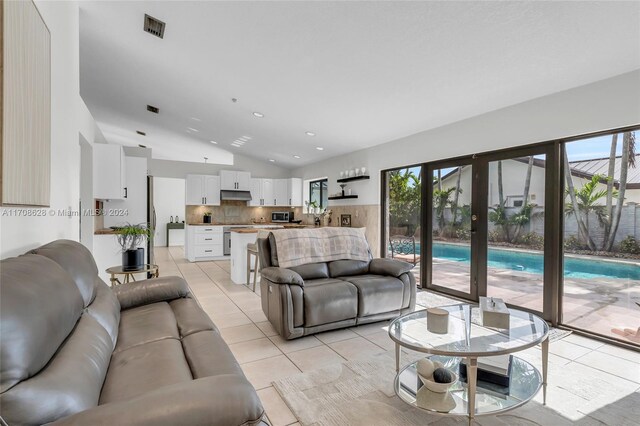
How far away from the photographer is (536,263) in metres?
3.48

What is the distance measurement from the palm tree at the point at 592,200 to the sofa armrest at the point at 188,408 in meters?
3.61

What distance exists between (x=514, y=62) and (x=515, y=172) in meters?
1.36

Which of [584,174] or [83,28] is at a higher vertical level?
[83,28]

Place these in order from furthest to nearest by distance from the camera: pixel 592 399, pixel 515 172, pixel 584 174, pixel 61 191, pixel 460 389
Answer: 1. pixel 515 172
2. pixel 584 174
3. pixel 61 191
4. pixel 592 399
5. pixel 460 389

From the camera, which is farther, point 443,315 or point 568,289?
point 568,289

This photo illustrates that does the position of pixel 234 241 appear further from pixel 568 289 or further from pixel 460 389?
pixel 568 289

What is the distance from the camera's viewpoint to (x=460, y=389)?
71.0 inches

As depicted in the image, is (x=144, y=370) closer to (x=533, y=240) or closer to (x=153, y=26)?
(x=153, y=26)

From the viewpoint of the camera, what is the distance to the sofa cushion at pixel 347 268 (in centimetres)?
349

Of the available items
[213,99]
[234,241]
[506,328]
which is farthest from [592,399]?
[213,99]

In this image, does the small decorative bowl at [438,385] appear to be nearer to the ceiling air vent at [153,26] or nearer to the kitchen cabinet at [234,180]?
the ceiling air vent at [153,26]

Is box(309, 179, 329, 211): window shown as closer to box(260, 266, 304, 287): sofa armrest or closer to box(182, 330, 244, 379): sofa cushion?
box(260, 266, 304, 287): sofa armrest

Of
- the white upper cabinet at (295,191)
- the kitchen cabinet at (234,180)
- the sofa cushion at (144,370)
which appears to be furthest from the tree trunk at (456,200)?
the kitchen cabinet at (234,180)

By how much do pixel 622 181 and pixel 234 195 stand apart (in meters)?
7.25
